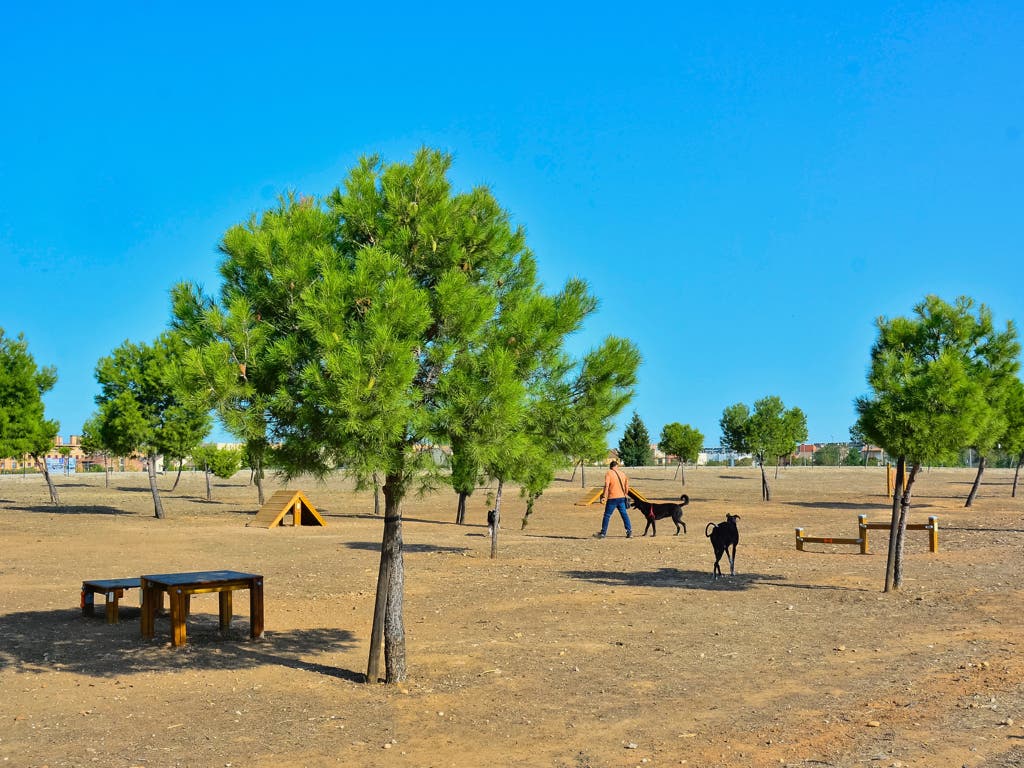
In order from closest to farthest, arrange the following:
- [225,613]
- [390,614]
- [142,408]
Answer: [390,614] < [225,613] < [142,408]

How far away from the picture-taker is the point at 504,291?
9391 millimetres

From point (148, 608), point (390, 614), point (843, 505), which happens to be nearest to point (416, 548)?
point (148, 608)

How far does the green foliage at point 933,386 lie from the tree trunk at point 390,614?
8.01m

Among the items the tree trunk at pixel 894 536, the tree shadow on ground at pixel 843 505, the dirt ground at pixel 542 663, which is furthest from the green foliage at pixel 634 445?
the tree trunk at pixel 894 536

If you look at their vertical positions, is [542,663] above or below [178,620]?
below

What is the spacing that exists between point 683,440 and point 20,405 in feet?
128

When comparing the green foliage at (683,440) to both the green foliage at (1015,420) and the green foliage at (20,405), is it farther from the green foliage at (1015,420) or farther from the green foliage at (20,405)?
the green foliage at (20,405)

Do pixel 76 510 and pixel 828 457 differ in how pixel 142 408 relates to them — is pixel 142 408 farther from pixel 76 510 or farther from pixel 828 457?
pixel 828 457

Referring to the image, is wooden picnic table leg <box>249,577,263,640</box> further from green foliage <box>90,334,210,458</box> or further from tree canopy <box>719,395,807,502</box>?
tree canopy <box>719,395,807,502</box>

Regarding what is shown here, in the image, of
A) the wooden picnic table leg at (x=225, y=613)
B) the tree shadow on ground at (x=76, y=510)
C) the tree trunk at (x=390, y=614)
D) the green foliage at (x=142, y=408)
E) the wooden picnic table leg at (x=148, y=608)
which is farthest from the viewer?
the tree shadow on ground at (x=76, y=510)

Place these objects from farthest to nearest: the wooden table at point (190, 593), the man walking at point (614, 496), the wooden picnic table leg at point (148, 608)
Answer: the man walking at point (614, 496) < the wooden picnic table leg at point (148, 608) < the wooden table at point (190, 593)

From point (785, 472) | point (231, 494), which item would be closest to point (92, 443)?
point (231, 494)

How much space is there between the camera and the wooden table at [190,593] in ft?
35.9

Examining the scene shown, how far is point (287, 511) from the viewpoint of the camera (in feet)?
92.6
